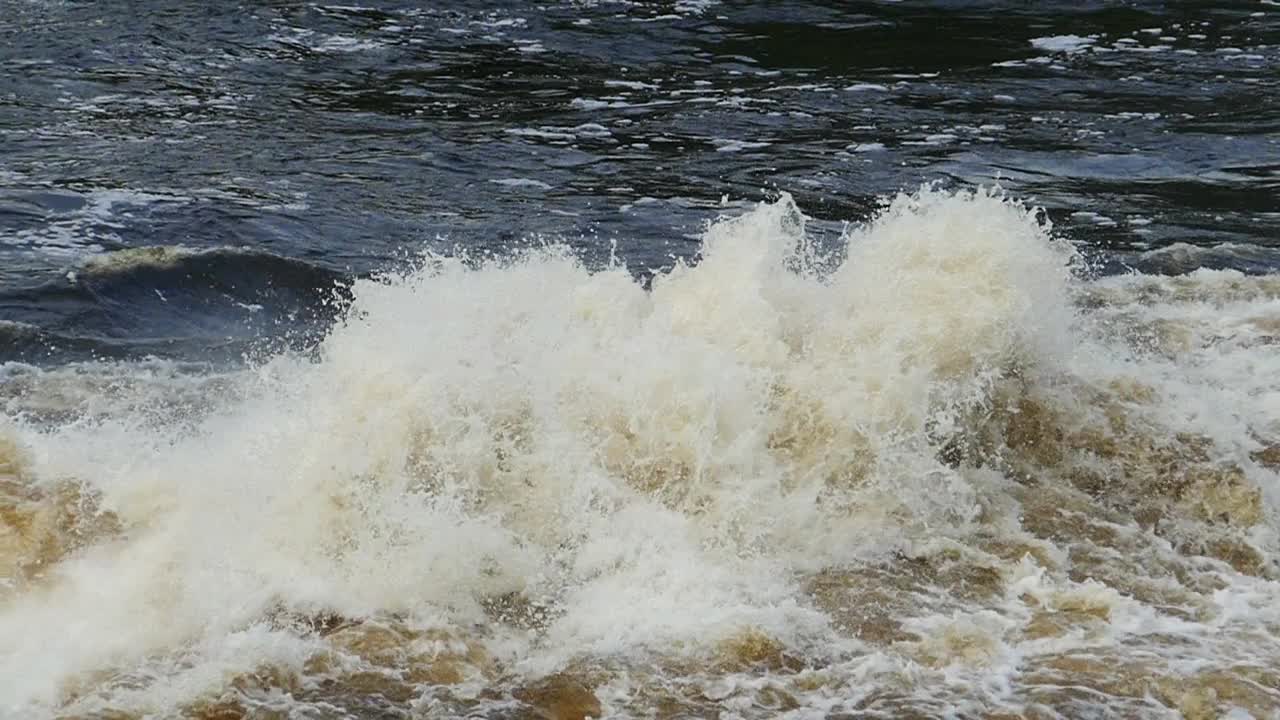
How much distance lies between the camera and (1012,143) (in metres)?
12.7

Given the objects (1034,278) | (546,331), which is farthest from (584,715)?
(1034,278)

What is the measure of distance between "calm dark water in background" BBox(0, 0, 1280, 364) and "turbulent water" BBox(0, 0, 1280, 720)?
0.07m

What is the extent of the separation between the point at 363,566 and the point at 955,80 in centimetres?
996

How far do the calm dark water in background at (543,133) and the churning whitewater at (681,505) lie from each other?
2.18m

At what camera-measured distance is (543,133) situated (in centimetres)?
1296

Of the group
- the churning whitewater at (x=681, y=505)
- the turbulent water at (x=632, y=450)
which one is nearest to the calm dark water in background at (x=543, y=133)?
the turbulent water at (x=632, y=450)

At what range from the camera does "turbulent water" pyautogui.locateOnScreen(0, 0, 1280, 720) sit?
521 cm

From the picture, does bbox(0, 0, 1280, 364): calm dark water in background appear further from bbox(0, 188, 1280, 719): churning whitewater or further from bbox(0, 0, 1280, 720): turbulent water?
bbox(0, 188, 1280, 719): churning whitewater

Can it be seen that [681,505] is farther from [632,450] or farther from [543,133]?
[543,133]

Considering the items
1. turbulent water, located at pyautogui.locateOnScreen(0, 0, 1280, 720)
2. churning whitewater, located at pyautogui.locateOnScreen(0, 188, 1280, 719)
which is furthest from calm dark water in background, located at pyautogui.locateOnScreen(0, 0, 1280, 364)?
churning whitewater, located at pyautogui.locateOnScreen(0, 188, 1280, 719)

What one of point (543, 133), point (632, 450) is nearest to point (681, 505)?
point (632, 450)

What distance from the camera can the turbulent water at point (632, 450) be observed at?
5.21m

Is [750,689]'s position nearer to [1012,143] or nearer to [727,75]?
[1012,143]

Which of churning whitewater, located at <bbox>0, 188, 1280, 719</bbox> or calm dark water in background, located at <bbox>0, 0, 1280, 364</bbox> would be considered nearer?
churning whitewater, located at <bbox>0, 188, 1280, 719</bbox>
